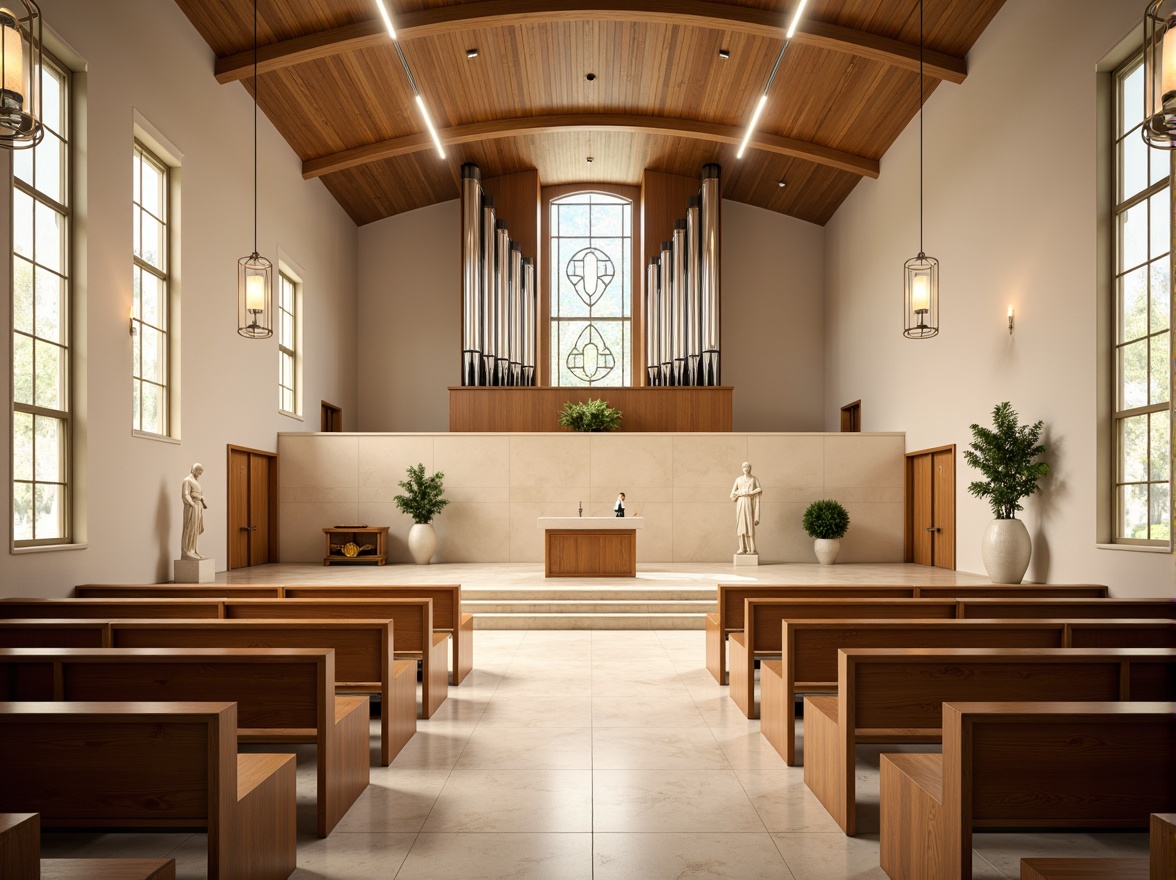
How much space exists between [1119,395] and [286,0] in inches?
350

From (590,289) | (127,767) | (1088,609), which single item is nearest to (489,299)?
(590,289)

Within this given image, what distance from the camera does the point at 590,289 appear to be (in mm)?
16250

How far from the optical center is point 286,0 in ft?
30.7

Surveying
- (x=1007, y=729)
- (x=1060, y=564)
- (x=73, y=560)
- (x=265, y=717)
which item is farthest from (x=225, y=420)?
(x=1007, y=729)

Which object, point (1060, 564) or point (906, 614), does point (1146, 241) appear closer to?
point (1060, 564)

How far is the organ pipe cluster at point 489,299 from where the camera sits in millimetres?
14297

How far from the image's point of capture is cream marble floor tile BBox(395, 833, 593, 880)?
2874 millimetres

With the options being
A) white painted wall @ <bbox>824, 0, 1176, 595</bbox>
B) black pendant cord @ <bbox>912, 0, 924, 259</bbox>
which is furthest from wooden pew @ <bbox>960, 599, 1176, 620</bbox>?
black pendant cord @ <bbox>912, 0, 924, 259</bbox>

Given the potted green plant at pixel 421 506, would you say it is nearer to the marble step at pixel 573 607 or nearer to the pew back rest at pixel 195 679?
the marble step at pixel 573 607

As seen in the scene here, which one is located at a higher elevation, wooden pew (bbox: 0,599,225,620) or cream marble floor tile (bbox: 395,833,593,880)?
wooden pew (bbox: 0,599,225,620)

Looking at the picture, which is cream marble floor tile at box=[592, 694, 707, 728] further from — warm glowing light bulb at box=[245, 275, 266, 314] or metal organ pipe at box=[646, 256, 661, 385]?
metal organ pipe at box=[646, 256, 661, 385]

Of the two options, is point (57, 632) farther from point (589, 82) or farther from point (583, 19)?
point (589, 82)

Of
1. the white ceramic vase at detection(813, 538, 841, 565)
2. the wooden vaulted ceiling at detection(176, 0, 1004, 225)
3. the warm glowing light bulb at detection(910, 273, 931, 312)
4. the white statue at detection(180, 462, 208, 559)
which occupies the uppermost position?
the wooden vaulted ceiling at detection(176, 0, 1004, 225)

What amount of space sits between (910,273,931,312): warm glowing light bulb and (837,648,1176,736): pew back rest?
6.33 m
